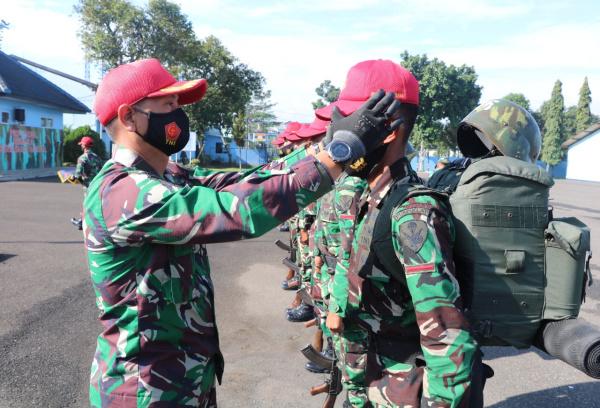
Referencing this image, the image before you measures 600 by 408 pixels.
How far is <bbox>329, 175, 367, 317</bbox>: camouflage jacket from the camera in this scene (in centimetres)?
228

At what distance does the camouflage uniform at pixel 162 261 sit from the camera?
1.39m

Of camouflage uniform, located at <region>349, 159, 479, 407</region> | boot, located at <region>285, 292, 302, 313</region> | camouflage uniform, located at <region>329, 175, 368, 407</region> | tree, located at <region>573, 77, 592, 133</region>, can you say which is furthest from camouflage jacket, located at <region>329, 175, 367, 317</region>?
tree, located at <region>573, 77, 592, 133</region>

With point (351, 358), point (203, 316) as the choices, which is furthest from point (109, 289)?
point (351, 358)

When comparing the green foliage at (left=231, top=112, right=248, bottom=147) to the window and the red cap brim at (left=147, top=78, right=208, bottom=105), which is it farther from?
the red cap brim at (left=147, top=78, right=208, bottom=105)

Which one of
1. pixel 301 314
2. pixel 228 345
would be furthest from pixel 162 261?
pixel 301 314

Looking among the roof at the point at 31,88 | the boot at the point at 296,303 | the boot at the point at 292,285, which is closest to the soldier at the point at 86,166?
the boot at the point at 292,285

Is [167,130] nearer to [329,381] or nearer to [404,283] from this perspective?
[404,283]

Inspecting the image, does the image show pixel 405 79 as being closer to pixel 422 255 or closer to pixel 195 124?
pixel 422 255

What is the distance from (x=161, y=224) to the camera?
1426 mm

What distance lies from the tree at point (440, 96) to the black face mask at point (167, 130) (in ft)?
85.2

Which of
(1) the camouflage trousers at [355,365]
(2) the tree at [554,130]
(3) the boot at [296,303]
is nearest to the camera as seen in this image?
(1) the camouflage trousers at [355,365]

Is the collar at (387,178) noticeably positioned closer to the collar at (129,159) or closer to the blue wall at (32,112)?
the collar at (129,159)

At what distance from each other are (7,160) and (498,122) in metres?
23.6

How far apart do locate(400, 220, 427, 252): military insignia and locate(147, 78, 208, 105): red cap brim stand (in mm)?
927
